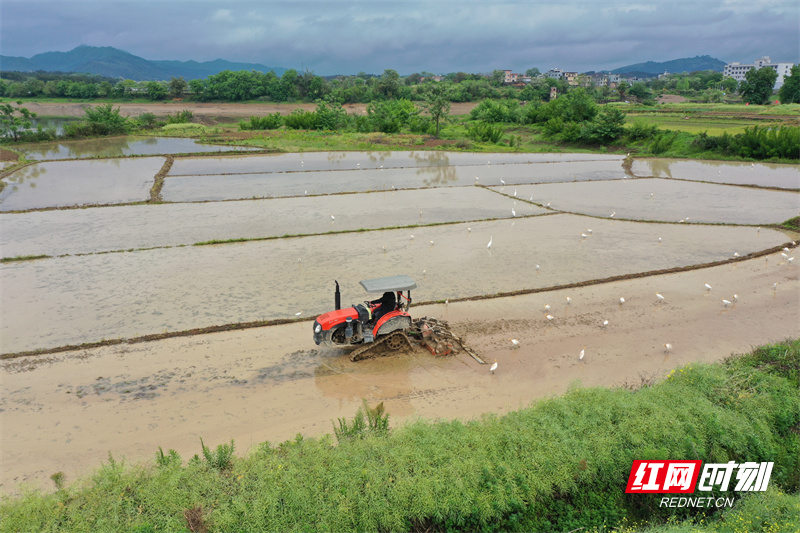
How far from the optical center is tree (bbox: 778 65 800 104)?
54594 millimetres

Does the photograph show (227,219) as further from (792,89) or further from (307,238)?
(792,89)

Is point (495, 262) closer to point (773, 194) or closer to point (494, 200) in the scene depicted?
point (494, 200)

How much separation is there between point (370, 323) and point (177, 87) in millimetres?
82304

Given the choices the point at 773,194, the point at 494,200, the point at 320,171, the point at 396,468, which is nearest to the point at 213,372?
the point at 396,468

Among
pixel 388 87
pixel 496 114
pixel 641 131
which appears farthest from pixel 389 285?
pixel 388 87

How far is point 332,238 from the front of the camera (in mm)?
16656

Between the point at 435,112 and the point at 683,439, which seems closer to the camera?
the point at 683,439

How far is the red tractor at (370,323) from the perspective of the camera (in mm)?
8914

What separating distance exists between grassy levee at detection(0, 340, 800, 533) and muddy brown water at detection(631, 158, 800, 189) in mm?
25866

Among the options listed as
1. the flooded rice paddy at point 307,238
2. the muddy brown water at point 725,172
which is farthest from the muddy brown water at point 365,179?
the muddy brown water at point 725,172

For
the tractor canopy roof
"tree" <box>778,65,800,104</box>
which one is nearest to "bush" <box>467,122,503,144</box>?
"tree" <box>778,65,800,104</box>

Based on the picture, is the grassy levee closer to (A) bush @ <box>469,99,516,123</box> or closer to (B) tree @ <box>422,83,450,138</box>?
(B) tree @ <box>422,83,450,138</box>

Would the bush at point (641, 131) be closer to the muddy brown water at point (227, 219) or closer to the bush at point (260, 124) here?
the muddy brown water at point (227, 219)

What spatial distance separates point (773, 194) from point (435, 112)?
29301mm
